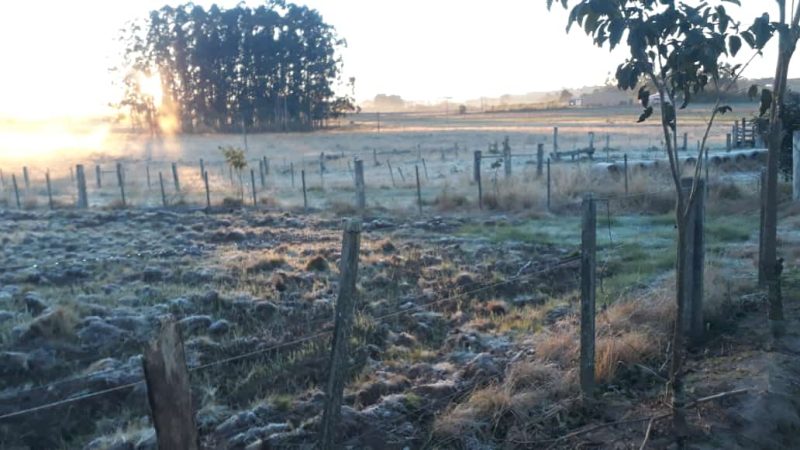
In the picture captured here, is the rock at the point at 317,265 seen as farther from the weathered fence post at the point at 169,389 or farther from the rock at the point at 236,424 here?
the weathered fence post at the point at 169,389

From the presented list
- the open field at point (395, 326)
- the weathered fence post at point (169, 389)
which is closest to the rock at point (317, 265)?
the open field at point (395, 326)

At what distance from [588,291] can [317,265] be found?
7.49 meters

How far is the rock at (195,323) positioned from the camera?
8.92 m

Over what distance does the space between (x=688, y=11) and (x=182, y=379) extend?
3618 mm

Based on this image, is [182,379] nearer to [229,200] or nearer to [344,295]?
[344,295]

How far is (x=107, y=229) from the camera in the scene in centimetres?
1927

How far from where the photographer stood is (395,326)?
895cm

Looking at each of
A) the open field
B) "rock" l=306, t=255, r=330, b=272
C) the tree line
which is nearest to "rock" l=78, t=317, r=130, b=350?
the open field

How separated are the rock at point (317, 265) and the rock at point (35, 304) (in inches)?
159

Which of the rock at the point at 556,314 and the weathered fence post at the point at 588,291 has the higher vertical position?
the weathered fence post at the point at 588,291

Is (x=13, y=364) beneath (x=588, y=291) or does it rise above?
beneath

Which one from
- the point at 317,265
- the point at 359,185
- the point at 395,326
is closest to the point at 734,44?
the point at 395,326

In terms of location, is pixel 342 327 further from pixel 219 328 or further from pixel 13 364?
pixel 13 364

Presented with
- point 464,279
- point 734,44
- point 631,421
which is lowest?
point 464,279
